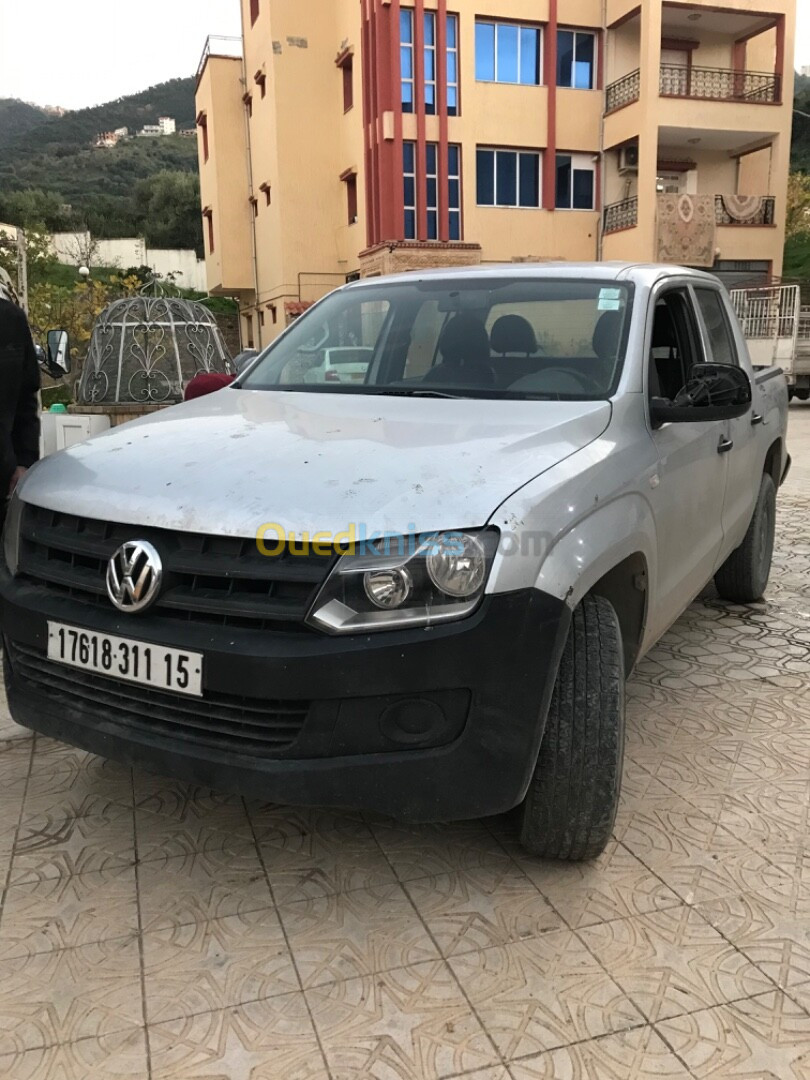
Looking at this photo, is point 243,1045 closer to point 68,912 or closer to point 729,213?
point 68,912

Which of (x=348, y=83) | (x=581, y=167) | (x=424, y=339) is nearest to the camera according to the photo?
(x=424, y=339)

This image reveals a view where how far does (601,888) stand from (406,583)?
1.06 m

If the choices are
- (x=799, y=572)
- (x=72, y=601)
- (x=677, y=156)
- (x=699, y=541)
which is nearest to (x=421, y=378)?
(x=699, y=541)

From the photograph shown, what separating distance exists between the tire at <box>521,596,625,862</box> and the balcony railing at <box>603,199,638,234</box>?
23.0 m

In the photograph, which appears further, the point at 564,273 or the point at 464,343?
the point at 564,273

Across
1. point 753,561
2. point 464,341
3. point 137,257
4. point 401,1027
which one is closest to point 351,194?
point 753,561

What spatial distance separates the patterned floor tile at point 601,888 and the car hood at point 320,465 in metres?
1.06

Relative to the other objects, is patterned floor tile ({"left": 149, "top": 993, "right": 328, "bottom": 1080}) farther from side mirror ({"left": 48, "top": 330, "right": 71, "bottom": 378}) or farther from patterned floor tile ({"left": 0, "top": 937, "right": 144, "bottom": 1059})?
side mirror ({"left": 48, "top": 330, "right": 71, "bottom": 378})

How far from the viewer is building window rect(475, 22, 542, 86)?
22.8 metres

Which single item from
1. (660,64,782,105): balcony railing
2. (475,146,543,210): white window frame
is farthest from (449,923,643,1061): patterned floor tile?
(660,64,782,105): balcony railing

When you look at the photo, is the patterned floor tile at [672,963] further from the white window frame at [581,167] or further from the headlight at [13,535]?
the white window frame at [581,167]

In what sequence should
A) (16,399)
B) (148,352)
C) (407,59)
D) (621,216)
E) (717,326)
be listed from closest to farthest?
(16,399)
(717,326)
(148,352)
(407,59)
(621,216)

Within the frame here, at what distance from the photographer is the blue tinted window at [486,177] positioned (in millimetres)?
23250

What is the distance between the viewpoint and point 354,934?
2.31 meters
